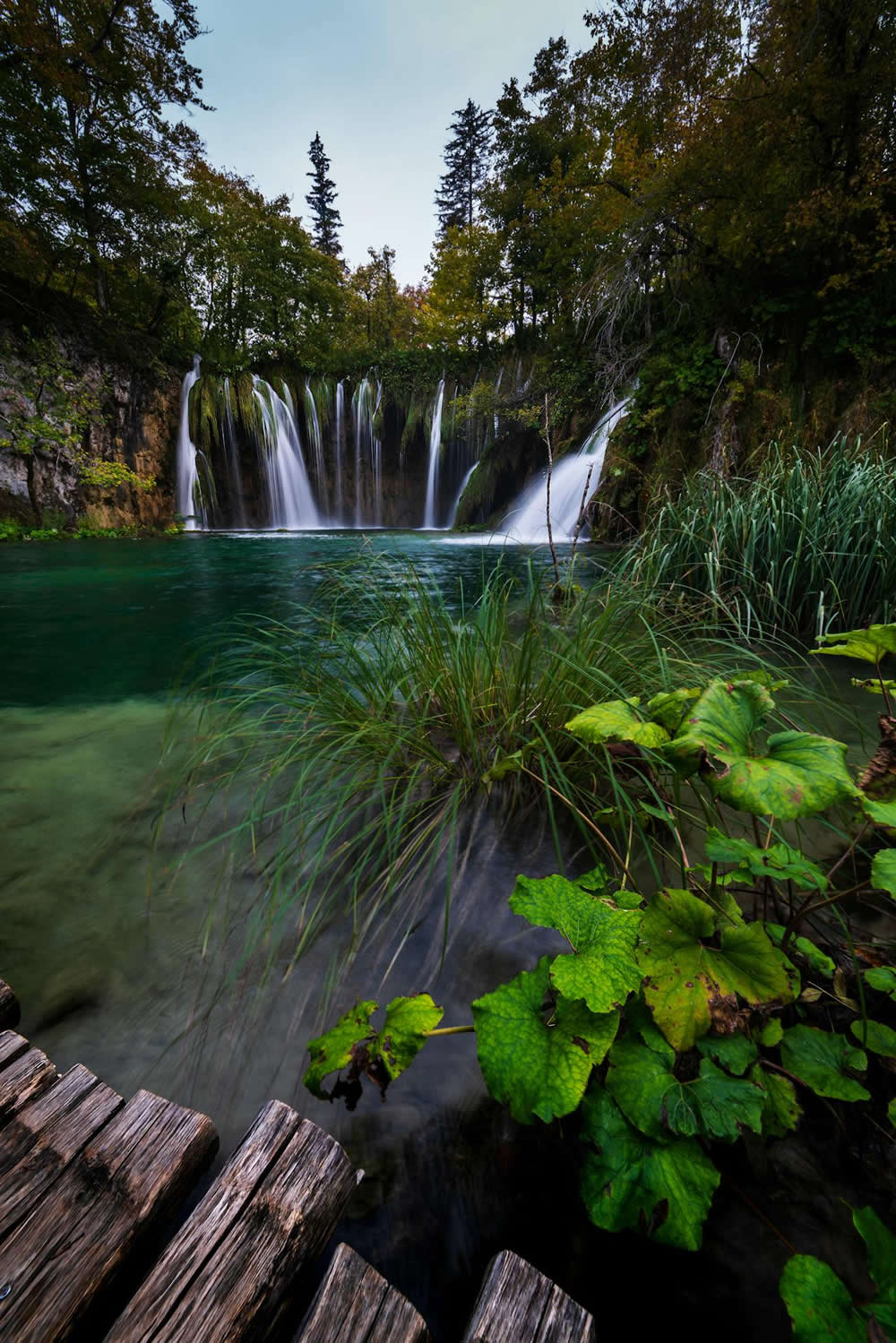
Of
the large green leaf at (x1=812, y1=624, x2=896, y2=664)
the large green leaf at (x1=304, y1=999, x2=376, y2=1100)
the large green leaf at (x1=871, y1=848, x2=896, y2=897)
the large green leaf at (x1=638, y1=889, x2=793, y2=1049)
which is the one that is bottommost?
the large green leaf at (x1=304, y1=999, x2=376, y2=1100)

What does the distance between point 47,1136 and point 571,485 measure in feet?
31.2

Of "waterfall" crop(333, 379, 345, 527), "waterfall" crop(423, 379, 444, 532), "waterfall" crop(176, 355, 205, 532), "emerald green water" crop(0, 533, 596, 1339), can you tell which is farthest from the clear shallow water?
"waterfall" crop(333, 379, 345, 527)

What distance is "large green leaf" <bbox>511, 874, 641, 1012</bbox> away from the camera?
0.72 meters

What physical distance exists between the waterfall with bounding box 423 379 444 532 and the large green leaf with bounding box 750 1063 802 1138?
15.9 meters

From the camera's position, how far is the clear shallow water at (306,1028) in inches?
27.7

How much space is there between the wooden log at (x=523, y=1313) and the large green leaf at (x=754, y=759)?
0.63m

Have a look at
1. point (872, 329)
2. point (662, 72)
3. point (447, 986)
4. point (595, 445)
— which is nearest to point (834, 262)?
point (872, 329)

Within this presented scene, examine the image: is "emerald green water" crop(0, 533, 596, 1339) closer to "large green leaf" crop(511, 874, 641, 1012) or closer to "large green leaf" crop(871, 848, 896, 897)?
"large green leaf" crop(511, 874, 641, 1012)

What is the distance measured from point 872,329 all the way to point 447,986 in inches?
298

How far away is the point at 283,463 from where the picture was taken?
15.5m

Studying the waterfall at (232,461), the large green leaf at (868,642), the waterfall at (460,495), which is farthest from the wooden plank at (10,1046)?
the waterfall at (232,461)

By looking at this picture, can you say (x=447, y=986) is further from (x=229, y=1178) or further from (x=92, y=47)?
(x=92, y=47)

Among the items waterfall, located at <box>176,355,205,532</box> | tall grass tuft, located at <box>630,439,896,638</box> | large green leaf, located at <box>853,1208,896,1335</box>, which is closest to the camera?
large green leaf, located at <box>853,1208,896,1335</box>

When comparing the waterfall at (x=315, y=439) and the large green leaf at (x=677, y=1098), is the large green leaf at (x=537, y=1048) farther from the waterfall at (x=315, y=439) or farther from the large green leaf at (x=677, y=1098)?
the waterfall at (x=315, y=439)
